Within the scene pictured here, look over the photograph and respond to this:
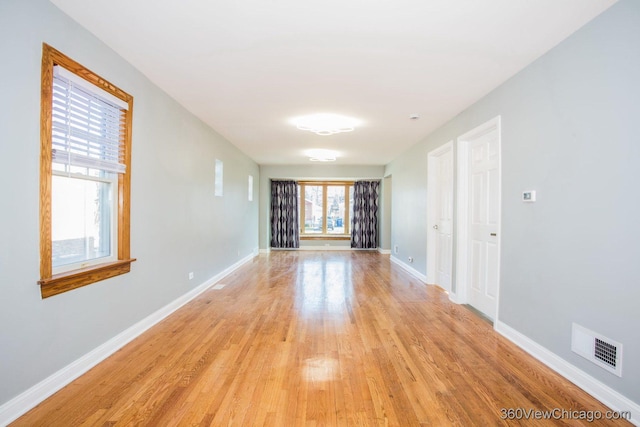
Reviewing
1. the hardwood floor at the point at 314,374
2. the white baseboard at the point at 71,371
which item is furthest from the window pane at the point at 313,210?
the white baseboard at the point at 71,371

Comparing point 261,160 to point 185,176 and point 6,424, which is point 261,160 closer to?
point 185,176

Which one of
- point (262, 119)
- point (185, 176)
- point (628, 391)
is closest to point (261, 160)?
point (262, 119)

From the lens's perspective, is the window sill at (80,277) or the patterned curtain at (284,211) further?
the patterned curtain at (284,211)

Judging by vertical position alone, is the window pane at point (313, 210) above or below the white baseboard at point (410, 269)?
above

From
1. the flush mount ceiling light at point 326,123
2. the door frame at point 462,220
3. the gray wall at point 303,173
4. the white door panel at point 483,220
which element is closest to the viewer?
the white door panel at point 483,220

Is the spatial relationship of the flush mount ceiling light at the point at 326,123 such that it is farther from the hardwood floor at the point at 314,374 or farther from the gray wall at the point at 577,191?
the hardwood floor at the point at 314,374

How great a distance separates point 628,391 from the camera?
1.78 m

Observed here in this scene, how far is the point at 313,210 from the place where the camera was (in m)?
10.0

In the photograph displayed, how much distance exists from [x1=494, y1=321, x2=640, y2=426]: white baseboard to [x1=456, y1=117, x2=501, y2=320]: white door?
16.9 inches

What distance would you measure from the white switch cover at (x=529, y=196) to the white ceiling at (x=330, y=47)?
1.12 metres

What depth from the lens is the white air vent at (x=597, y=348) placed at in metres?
1.86

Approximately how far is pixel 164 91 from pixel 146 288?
2104 mm

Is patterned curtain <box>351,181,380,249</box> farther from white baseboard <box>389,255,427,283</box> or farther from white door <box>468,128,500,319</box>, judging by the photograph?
white door <box>468,128,500,319</box>

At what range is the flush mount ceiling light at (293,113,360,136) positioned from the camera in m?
4.28
